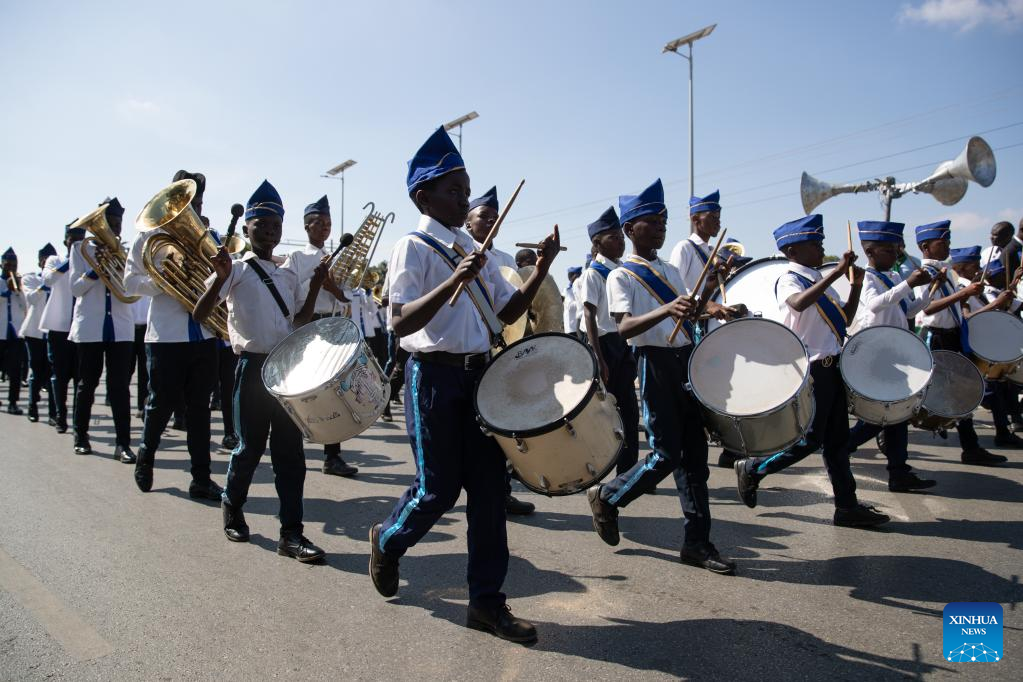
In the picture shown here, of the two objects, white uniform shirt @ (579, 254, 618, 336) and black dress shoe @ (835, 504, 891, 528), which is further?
white uniform shirt @ (579, 254, 618, 336)

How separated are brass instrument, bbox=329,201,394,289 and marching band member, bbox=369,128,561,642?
2.59m

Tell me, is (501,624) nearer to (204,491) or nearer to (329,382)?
(329,382)

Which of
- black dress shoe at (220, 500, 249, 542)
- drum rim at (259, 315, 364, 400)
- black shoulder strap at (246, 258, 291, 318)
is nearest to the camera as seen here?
drum rim at (259, 315, 364, 400)

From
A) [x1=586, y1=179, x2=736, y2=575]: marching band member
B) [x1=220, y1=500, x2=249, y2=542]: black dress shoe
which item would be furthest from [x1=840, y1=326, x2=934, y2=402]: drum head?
[x1=220, y1=500, x2=249, y2=542]: black dress shoe

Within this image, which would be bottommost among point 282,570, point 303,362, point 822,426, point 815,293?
point 282,570

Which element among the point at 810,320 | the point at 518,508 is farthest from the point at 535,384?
the point at 810,320

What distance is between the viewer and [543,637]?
3.26 m

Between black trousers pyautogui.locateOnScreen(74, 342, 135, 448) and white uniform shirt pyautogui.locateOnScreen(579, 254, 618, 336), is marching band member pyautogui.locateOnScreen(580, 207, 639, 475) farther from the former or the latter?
black trousers pyautogui.locateOnScreen(74, 342, 135, 448)

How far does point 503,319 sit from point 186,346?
349 cm

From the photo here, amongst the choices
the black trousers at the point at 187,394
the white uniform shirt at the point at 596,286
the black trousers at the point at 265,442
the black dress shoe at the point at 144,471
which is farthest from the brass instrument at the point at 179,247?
the white uniform shirt at the point at 596,286

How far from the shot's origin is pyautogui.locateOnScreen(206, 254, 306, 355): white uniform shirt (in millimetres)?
4535

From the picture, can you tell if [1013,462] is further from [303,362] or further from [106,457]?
[106,457]

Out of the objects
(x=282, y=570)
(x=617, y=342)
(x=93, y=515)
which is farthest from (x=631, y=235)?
(x=93, y=515)

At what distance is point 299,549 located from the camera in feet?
14.2
